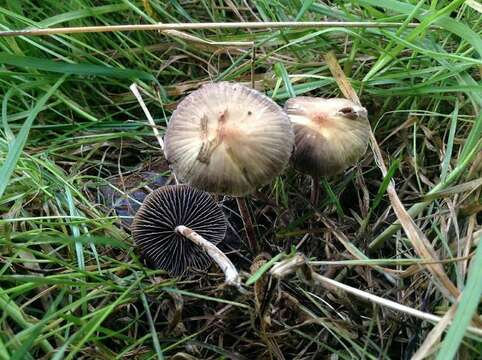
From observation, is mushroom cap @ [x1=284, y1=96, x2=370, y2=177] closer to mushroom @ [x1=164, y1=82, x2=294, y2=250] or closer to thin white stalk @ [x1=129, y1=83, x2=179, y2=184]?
mushroom @ [x1=164, y1=82, x2=294, y2=250]

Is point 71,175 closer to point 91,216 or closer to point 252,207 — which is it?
point 91,216

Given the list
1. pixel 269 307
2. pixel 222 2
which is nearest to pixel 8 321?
pixel 269 307

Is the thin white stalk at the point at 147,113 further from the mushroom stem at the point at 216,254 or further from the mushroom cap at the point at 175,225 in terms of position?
the mushroom stem at the point at 216,254

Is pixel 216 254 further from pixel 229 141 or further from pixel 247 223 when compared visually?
pixel 229 141

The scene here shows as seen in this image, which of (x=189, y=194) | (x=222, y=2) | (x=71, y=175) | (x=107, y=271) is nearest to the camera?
(x=107, y=271)

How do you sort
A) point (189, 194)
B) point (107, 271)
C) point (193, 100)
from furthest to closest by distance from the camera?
point (189, 194)
point (107, 271)
point (193, 100)

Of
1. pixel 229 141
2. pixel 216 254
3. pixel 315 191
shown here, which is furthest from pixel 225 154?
pixel 315 191
